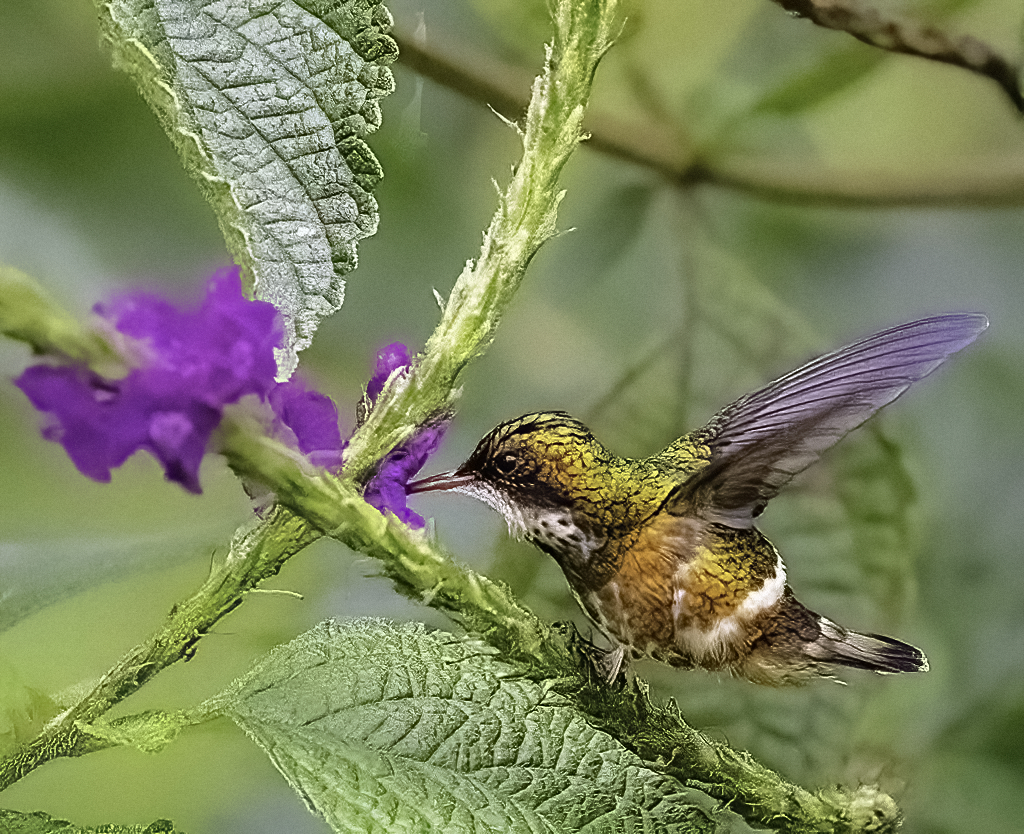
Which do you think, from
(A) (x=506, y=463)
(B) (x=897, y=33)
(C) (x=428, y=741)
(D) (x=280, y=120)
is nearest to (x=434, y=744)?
(C) (x=428, y=741)

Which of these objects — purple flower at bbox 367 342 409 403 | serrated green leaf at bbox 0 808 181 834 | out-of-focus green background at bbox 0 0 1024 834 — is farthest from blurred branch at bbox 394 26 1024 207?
serrated green leaf at bbox 0 808 181 834

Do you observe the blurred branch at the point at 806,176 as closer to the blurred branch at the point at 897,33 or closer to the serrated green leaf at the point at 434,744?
the blurred branch at the point at 897,33

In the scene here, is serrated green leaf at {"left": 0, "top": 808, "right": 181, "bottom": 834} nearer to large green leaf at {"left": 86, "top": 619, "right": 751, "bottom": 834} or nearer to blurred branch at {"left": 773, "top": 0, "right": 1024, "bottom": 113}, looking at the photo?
large green leaf at {"left": 86, "top": 619, "right": 751, "bottom": 834}

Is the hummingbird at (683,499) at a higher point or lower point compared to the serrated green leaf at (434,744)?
higher

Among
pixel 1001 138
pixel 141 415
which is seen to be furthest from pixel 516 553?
pixel 1001 138

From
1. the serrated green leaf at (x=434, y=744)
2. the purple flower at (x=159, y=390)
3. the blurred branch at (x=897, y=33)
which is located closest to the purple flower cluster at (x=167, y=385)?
the purple flower at (x=159, y=390)

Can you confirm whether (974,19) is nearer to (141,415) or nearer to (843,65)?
(843,65)
